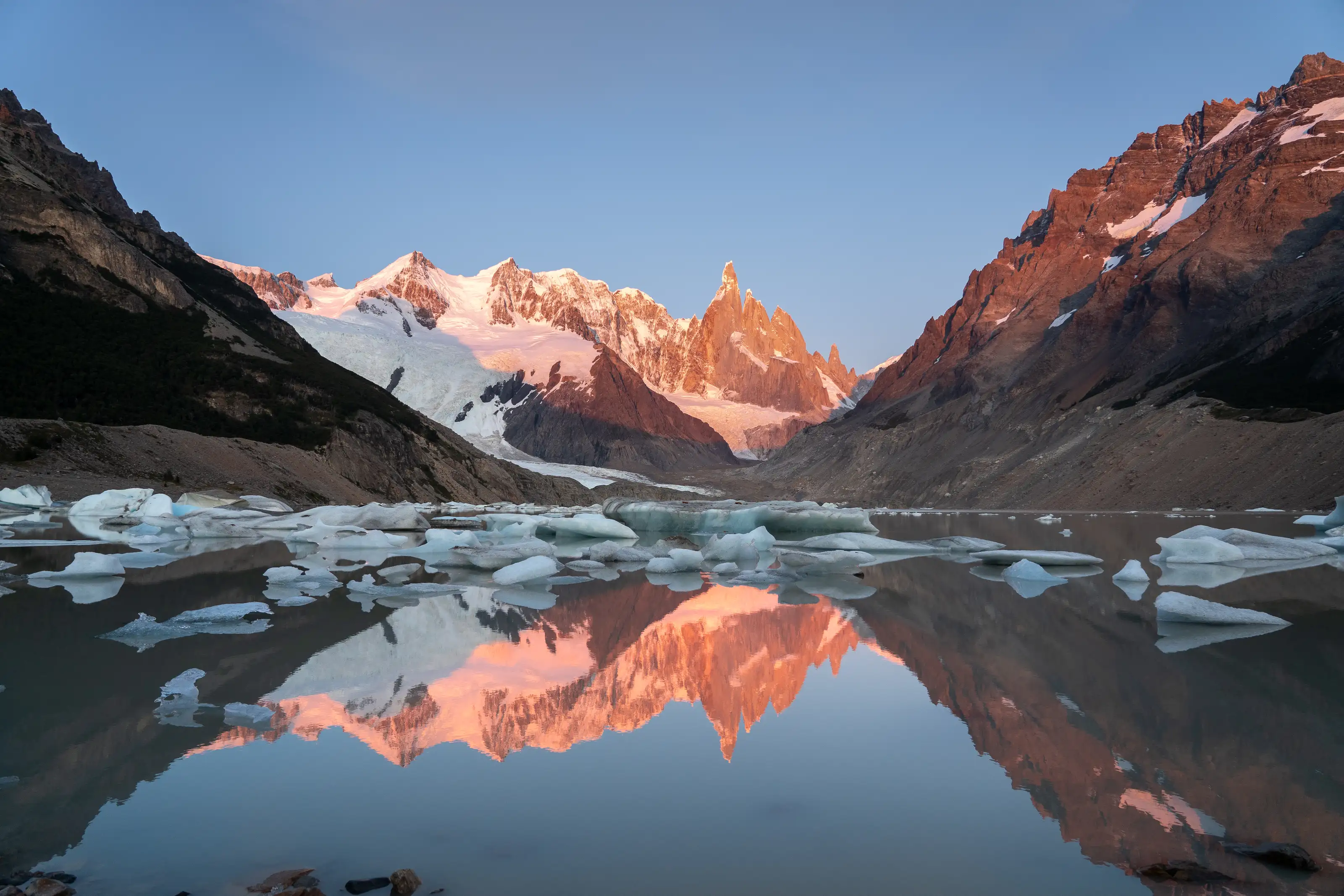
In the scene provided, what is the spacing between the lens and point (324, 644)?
10273 mm

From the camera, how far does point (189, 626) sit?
35.9 feet

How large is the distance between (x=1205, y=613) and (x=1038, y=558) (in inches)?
334

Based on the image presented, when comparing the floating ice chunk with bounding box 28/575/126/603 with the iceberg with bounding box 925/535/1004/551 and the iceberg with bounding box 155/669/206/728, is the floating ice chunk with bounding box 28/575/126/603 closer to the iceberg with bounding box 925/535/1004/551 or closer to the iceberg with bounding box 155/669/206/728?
the iceberg with bounding box 155/669/206/728

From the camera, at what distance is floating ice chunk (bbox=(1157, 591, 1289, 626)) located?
Answer: 1117 cm

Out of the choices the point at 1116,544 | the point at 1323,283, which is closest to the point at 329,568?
the point at 1116,544

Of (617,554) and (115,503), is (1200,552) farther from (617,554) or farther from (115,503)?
(115,503)

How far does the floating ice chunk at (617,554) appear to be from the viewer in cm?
2248

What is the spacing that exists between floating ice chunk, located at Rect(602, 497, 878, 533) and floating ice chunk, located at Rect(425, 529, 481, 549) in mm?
9894

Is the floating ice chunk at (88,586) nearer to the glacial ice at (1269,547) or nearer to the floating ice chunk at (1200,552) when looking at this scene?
the floating ice chunk at (1200,552)

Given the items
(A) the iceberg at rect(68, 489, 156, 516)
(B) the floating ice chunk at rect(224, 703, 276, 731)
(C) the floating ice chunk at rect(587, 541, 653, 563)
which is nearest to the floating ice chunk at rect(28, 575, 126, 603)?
(B) the floating ice chunk at rect(224, 703, 276, 731)

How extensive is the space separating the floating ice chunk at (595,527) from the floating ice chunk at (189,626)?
16.4 meters

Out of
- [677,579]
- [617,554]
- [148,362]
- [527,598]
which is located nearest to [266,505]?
[617,554]

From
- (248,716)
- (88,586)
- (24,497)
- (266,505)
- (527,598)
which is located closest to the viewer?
(248,716)

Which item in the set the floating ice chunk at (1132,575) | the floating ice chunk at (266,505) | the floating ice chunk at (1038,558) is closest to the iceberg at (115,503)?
the floating ice chunk at (266,505)
